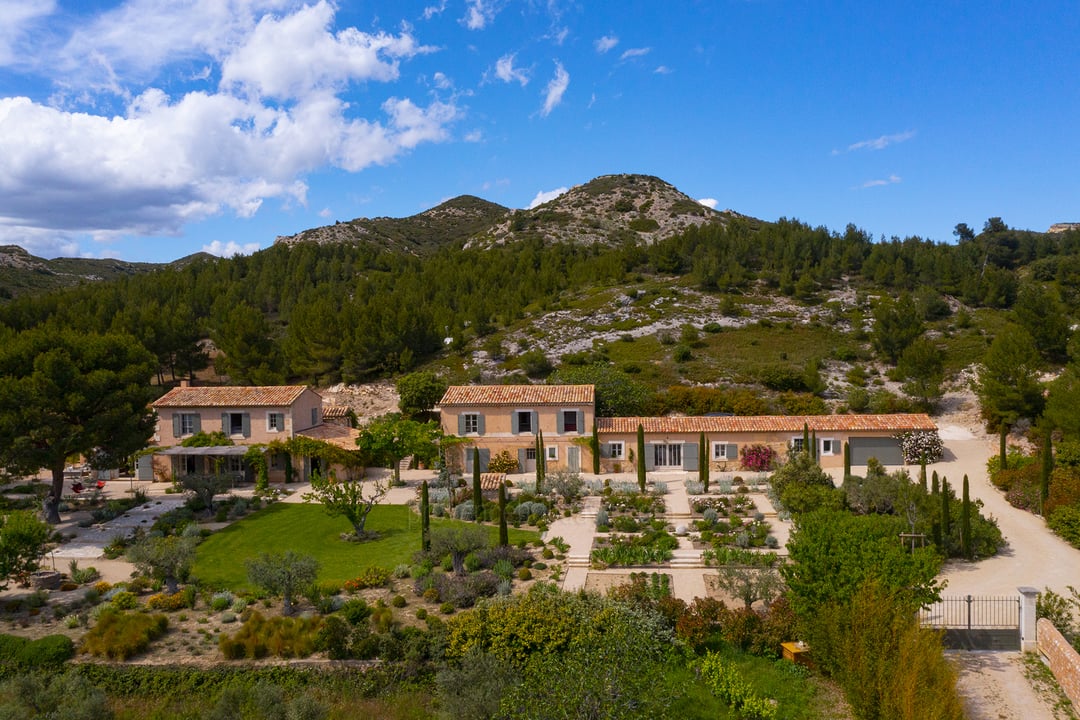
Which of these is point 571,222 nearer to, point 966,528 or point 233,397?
point 233,397

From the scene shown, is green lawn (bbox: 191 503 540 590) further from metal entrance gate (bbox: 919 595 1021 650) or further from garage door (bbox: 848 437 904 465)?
garage door (bbox: 848 437 904 465)

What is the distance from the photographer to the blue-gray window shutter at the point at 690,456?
32.4 metres

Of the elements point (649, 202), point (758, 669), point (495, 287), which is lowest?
point (758, 669)

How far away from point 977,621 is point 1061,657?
7.53ft

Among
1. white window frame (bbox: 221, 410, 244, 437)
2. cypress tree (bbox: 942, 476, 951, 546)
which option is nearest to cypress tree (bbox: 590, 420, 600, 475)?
cypress tree (bbox: 942, 476, 951, 546)

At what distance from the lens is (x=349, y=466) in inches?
1250

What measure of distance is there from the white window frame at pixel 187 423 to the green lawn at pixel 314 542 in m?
9.78

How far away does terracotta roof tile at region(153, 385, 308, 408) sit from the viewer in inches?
1308

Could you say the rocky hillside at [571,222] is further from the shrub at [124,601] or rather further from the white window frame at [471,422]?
the shrub at [124,601]

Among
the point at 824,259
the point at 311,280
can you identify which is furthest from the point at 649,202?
the point at 311,280

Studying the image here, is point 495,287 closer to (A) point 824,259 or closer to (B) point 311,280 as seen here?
(B) point 311,280

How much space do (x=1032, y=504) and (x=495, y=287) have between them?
52450 mm

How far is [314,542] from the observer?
22.8 meters

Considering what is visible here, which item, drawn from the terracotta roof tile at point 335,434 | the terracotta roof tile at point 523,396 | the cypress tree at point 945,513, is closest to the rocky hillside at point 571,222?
the terracotta roof tile at point 335,434
